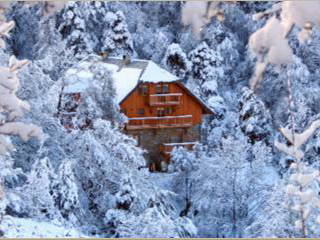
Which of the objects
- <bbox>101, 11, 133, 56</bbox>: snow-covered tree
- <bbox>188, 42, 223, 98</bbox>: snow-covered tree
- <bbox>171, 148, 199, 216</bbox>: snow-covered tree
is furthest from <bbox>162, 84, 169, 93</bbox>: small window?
<bbox>171, 148, 199, 216</bbox>: snow-covered tree

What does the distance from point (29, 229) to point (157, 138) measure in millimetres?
19199

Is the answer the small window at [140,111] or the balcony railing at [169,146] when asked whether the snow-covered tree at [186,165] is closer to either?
the balcony railing at [169,146]

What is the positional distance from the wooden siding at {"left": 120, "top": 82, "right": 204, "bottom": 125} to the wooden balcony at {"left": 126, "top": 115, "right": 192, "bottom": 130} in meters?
0.29

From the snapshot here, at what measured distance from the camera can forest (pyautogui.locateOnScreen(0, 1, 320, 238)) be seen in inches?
171

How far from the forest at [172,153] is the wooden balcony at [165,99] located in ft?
9.90

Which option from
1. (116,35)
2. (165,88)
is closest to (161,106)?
(165,88)

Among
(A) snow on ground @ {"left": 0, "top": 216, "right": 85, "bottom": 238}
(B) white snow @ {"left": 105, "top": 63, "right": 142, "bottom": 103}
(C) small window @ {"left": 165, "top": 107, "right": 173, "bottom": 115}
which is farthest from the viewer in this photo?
(C) small window @ {"left": 165, "top": 107, "right": 173, "bottom": 115}

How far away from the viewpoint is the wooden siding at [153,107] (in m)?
28.2

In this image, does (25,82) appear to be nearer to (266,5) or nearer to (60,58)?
(60,58)

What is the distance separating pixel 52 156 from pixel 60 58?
249 inches

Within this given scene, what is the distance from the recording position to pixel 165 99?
2855cm

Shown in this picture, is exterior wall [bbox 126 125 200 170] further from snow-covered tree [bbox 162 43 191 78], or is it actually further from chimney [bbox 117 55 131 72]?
snow-covered tree [bbox 162 43 191 78]

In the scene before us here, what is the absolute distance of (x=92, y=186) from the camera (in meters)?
15.3

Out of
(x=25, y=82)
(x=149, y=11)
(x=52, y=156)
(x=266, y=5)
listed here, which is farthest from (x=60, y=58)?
(x=149, y=11)
